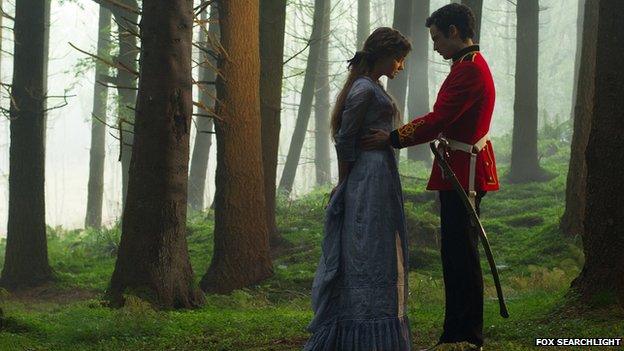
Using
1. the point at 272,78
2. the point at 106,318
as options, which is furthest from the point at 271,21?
the point at 106,318

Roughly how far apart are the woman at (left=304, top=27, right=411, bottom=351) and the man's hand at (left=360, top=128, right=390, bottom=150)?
0.04 metres

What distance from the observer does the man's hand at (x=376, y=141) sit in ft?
21.6

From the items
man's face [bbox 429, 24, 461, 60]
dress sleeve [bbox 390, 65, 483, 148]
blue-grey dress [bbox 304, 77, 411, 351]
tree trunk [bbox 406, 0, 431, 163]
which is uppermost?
tree trunk [bbox 406, 0, 431, 163]

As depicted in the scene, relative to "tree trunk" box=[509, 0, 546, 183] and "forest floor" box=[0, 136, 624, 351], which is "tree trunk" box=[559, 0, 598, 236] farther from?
"tree trunk" box=[509, 0, 546, 183]

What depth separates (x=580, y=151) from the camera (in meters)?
14.0

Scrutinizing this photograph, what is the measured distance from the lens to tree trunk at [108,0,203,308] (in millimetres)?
9508

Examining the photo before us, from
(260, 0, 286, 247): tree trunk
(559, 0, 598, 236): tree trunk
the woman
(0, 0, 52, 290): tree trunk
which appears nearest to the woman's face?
the woman

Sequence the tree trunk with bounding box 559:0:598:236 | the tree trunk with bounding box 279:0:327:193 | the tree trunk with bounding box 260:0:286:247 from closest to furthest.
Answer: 1. the tree trunk with bounding box 559:0:598:236
2. the tree trunk with bounding box 260:0:286:247
3. the tree trunk with bounding box 279:0:327:193

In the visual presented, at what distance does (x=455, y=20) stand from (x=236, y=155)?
628 centimetres

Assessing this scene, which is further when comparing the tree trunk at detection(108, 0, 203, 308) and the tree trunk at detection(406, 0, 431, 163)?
the tree trunk at detection(406, 0, 431, 163)

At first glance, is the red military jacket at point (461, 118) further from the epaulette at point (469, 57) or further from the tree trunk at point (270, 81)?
the tree trunk at point (270, 81)

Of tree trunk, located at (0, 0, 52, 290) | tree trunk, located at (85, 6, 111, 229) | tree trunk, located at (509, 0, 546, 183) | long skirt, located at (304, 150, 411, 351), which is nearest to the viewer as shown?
long skirt, located at (304, 150, 411, 351)

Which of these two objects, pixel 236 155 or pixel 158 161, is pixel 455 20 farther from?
pixel 236 155

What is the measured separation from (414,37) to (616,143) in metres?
21.7
